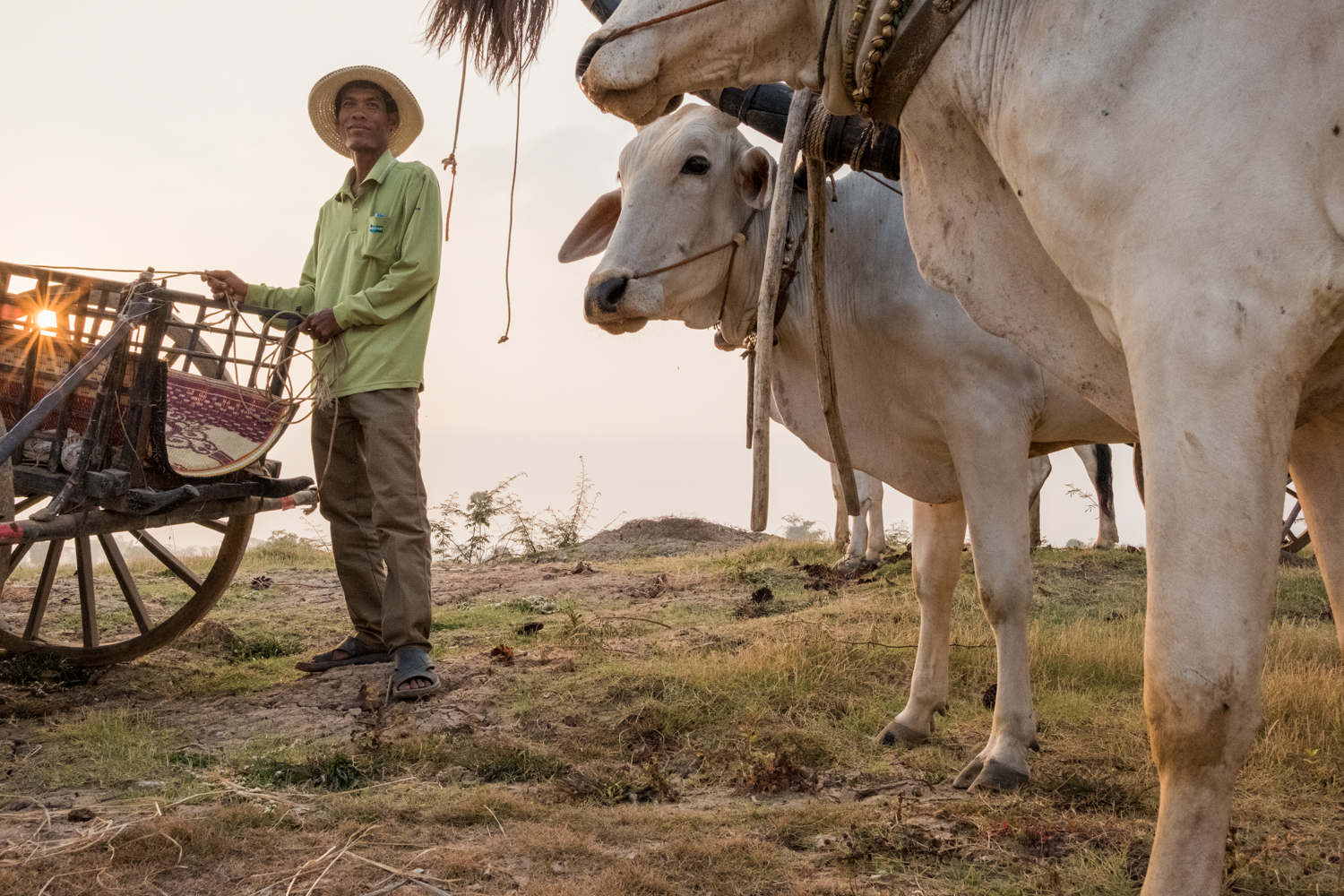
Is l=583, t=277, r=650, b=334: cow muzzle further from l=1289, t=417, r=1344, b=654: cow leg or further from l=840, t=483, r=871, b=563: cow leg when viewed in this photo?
l=840, t=483, r=871, b=563: cow leg

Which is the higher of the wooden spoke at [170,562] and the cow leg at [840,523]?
the cow leg at [840,523]

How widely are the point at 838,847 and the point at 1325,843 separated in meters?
1.11

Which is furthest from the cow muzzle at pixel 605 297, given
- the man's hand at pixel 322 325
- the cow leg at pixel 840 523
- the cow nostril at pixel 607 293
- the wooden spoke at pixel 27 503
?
the cow leg at pixel 840 523

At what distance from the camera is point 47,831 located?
2.60m

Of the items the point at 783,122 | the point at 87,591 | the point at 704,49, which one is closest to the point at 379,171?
the point at 783,122

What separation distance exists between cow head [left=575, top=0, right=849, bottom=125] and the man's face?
9.29ft

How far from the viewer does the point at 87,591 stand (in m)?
4.59

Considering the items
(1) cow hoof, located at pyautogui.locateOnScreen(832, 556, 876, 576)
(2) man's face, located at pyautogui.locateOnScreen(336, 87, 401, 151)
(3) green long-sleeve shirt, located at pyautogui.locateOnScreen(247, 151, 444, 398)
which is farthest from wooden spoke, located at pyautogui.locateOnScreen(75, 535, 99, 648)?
(1) cow hoof, located at pyautogui.locateOnScreen(832, 556, 876, 576)

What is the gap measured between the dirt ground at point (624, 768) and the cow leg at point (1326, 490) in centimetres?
65

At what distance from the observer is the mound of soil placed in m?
9.92

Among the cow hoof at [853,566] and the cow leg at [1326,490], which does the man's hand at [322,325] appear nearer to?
the cow leg at [1326,490]

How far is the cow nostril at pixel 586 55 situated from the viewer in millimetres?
1976

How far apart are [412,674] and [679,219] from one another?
1.96 meters

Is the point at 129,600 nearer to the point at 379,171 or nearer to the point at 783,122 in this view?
the point at 379,171
